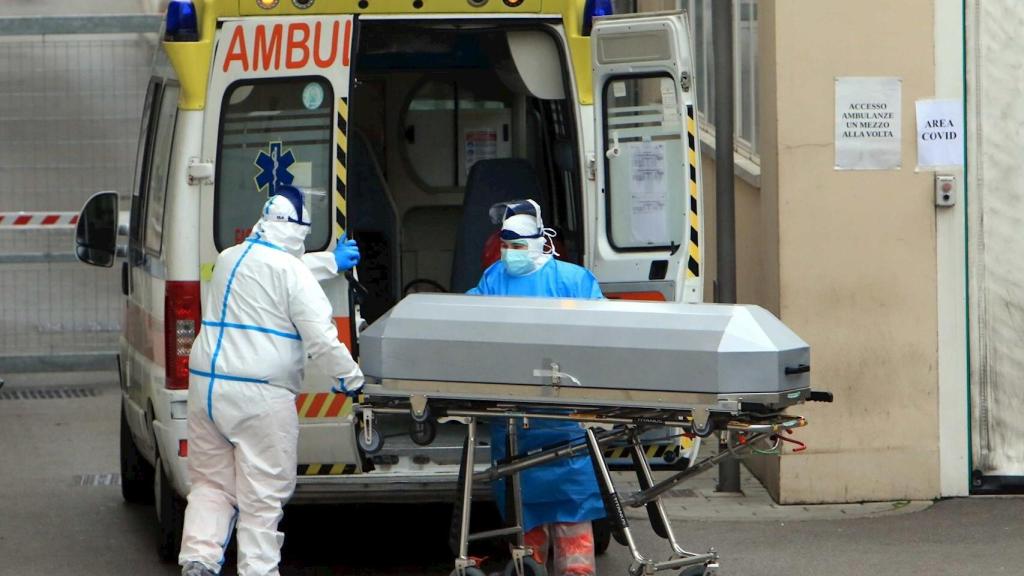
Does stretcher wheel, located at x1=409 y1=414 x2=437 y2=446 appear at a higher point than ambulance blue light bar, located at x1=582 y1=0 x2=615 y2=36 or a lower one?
lower

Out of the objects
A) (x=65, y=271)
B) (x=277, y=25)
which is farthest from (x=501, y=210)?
Answer: (x=65, y=271)

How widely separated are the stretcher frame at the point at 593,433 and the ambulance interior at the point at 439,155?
2107 millimetres

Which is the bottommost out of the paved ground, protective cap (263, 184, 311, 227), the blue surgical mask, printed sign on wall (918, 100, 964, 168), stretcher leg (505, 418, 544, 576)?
the paved ground

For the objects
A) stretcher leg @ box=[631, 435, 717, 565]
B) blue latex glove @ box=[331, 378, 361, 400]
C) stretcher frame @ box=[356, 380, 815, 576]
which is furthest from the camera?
blue latex glove @ box=[331, 378, 361, 400]

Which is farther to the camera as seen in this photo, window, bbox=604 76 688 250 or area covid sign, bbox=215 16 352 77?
window, bbox=604 76 688 250

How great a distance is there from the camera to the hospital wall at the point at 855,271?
8812mm

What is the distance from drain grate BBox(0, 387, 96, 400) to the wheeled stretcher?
740 centimetres

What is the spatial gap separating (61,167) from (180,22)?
7233 millimetres

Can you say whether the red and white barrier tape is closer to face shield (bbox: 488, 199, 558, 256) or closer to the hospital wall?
the hospital wall

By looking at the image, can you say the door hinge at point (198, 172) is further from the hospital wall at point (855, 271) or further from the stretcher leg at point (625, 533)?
the hospital wall at point (855, 271)

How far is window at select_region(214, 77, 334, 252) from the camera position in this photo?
7023 millimetres

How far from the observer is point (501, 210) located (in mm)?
7855

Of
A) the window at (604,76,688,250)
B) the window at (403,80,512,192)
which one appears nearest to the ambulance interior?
the window at (403,80,512,192)

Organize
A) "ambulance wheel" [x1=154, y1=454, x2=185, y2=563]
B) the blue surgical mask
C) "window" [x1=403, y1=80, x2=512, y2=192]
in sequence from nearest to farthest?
1. the blue surgical mask
2. "ambulance wheel" [x1=154, y1=454, x2=185, y2=563]
3. "window" [x1=403, y1=80, x2=512, y2=192]
